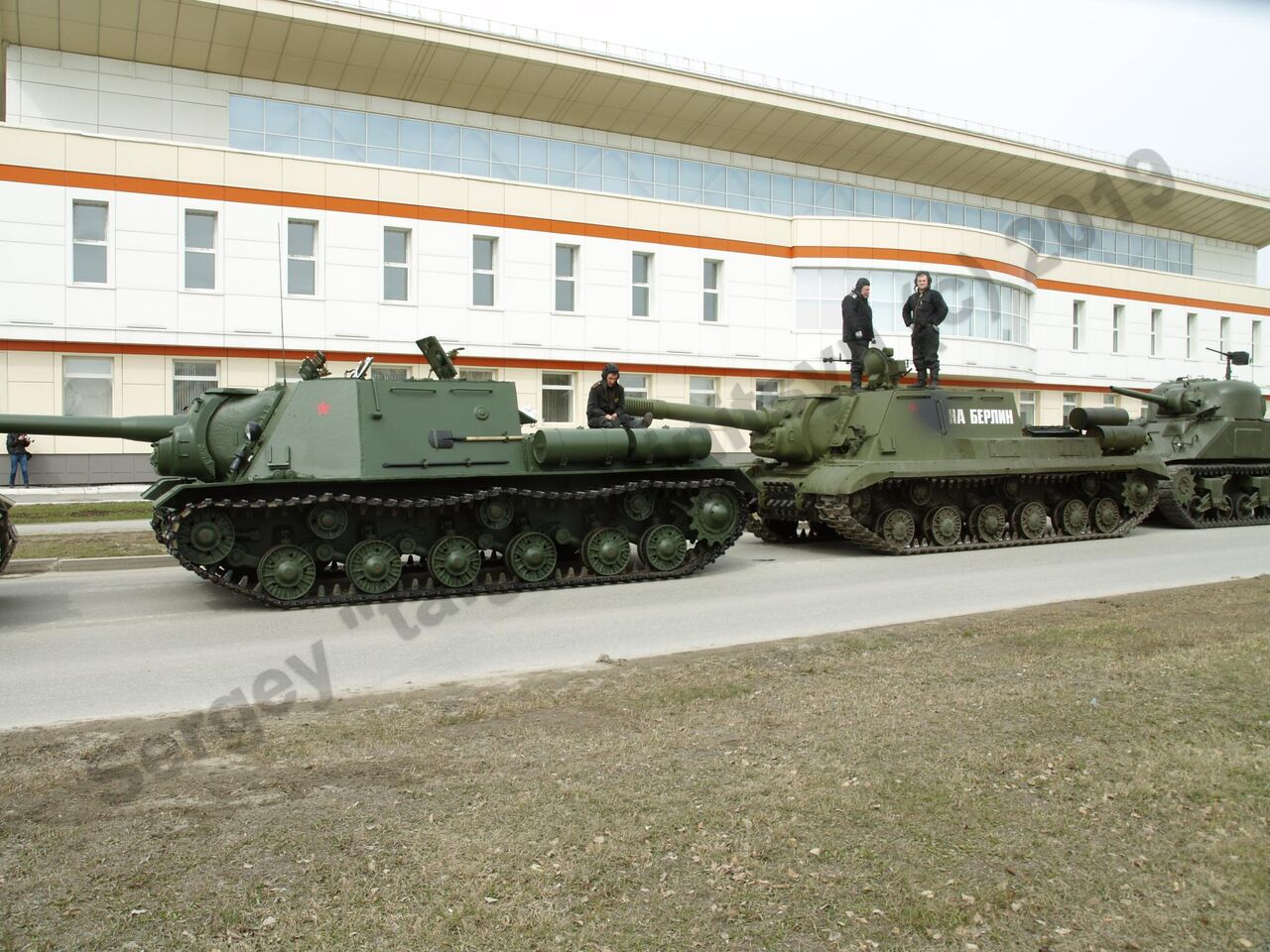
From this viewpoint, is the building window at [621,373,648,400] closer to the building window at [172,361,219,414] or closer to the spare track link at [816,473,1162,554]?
the building window at [172,361,219,414]

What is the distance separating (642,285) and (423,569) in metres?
17.7

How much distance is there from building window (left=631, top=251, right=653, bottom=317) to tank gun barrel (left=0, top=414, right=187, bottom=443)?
719 inches

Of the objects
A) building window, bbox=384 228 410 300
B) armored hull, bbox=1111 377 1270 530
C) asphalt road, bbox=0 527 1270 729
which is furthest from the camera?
building window, bbox=384 228 410 300

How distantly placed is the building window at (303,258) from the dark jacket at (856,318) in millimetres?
13532

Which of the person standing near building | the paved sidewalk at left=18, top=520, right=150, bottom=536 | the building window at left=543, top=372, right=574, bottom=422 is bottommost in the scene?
the paved sidewalk at left=18, top=520, right=150, bottom=536

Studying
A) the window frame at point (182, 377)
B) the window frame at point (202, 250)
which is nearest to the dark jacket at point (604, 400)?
the window frame at point (182, 377)

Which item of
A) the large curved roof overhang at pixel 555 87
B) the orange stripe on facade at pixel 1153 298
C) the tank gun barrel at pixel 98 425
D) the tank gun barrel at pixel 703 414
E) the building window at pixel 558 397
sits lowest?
the tank gun barrel at pixel 98 425

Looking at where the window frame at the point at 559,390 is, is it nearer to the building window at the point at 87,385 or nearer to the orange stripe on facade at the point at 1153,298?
the building window at the point at 87,385

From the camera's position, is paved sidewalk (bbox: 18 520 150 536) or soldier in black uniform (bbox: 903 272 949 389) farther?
soldier in black uniform (bbox: 903 272 949 389)

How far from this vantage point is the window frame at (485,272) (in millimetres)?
25781

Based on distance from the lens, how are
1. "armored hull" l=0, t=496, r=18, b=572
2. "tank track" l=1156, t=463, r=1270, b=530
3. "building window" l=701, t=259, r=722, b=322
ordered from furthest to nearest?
"building window" l=701, t=259, r=722, b=322 → "tank track" l=1156, t=463, r=1270, b=530 → "armored hull" l=0, t=496, r=18, b=572

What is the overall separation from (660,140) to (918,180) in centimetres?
1022

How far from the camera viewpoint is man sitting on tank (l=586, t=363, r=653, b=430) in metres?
12.8

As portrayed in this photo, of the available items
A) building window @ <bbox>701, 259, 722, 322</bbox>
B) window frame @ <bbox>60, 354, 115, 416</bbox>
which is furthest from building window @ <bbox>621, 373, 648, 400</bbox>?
window frame @ <bbox>60, 354, 115, 416</bbox>
